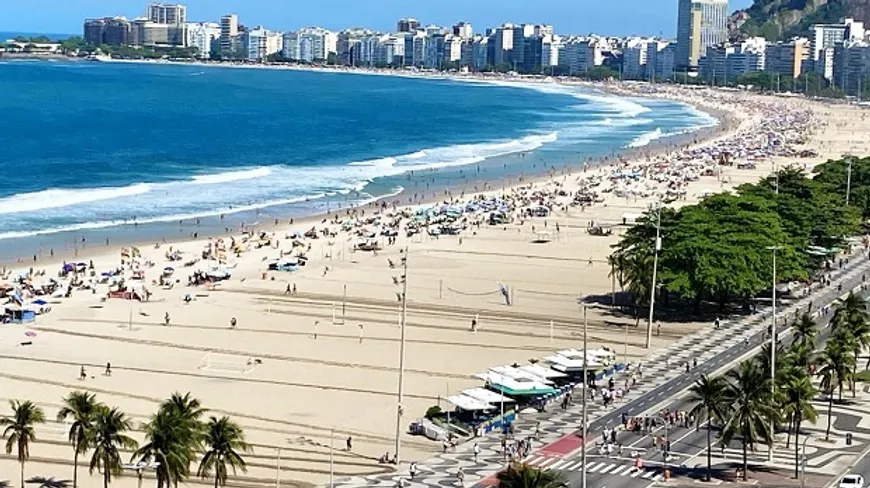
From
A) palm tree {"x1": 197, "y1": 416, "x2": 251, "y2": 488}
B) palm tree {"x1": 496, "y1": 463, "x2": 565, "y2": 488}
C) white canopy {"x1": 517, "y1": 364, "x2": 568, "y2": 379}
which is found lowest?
white canopy {"x1": 517, "y1": 364, "x2": 568, "y2": 379}

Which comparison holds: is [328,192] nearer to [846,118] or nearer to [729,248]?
[729,248]

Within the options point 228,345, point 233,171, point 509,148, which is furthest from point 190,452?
point 509,148

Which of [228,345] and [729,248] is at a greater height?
[729,248]

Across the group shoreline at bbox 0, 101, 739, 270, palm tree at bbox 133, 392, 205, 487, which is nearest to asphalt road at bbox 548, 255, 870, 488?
palm tree at bbox 133, 392, 205, 487

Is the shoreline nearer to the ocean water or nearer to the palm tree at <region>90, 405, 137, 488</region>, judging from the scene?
the ocean water

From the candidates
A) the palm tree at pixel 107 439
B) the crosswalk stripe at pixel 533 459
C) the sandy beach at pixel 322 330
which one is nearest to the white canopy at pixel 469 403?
the sandy beach at pixel 322 330

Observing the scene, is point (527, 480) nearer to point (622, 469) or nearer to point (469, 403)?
point (622, 469)
